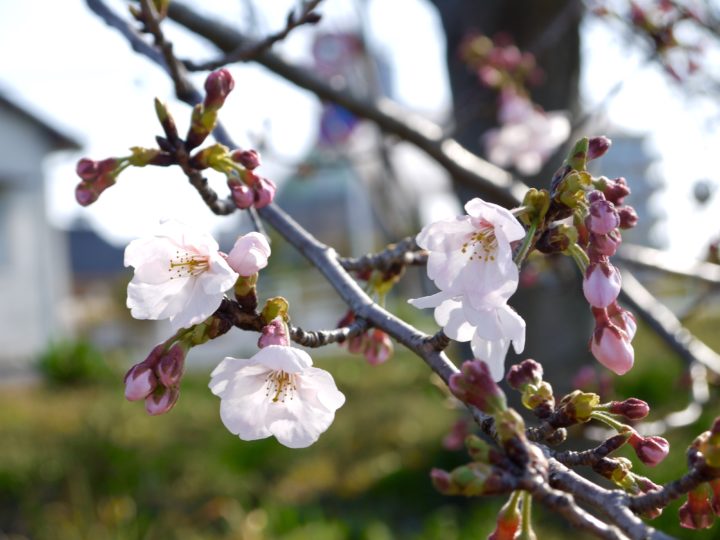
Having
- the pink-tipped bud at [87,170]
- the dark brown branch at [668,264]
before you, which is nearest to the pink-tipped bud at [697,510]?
the pink-tipped bud at [87,170]

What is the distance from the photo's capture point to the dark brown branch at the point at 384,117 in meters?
2.33

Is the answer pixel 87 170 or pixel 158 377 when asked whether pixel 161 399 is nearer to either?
pixel 158 377

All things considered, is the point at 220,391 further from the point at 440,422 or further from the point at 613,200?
the point at 440,422

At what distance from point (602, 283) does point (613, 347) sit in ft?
0.33

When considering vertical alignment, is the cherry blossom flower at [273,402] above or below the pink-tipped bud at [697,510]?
below

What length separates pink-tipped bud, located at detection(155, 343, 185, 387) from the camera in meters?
0.96

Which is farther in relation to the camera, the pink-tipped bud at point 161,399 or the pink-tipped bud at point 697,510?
the pink-tipped bud at point 161,399

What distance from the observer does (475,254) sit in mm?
988

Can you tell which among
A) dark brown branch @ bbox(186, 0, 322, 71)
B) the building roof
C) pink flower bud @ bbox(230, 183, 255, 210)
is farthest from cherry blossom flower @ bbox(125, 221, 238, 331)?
the building roof

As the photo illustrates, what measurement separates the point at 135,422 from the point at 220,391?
6868 millimetres

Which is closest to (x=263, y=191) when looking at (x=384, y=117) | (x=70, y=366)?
(x=384, y=117)

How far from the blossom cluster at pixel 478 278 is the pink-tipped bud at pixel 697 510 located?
0.84ft

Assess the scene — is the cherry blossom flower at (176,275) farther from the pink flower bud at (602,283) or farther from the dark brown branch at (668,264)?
the dark brown branch at (668,264)

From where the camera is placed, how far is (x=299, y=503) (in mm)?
5637
